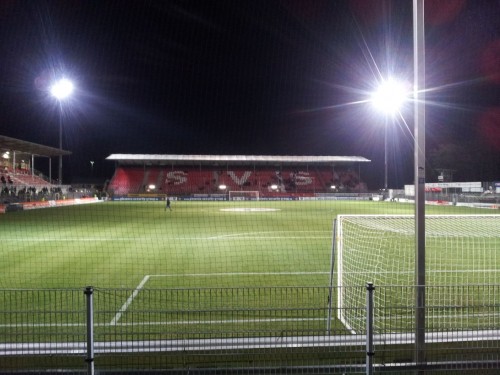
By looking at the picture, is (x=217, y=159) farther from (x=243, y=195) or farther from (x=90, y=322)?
(x=90, y=322)

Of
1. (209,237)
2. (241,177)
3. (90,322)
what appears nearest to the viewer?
(90,322)

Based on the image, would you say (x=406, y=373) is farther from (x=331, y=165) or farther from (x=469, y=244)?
(x=331, y=165)

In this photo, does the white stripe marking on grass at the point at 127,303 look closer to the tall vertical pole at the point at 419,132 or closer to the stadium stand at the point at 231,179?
the tall vertical pole at the point at 419,132

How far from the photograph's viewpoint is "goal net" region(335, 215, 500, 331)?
7453 millimetres

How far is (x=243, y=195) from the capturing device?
206 feet

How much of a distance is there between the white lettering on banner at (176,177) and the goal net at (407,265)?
5079 cm

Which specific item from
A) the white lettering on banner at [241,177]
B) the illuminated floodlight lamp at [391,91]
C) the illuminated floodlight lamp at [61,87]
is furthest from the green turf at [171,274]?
the white lettering on banner at [241,177]

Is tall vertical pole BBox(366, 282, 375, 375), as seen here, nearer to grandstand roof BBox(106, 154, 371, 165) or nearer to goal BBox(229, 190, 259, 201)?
goal BBox(229, 190, 259, 201)

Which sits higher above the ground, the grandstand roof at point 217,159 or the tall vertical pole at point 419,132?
the grandstand roof at point 217,159

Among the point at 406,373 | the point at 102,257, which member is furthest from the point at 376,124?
the point at 406,373

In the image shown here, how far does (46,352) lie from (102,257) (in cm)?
864

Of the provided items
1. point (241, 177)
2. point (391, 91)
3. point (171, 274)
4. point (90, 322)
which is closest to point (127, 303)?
point (171, 274)

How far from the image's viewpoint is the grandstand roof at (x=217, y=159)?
6347 centimetres

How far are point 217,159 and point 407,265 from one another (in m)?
52.9
